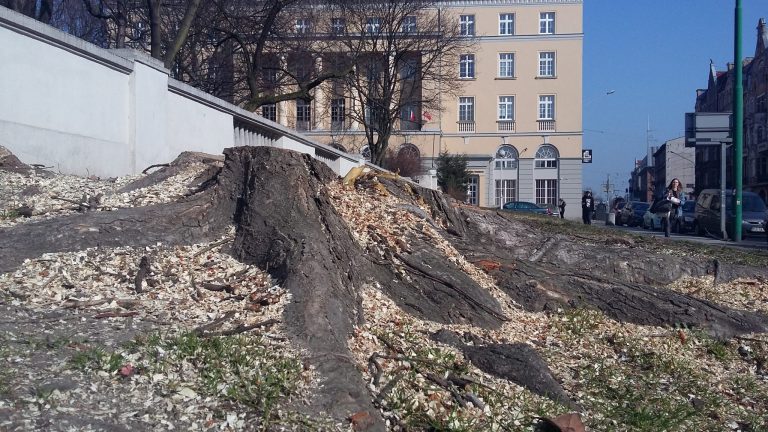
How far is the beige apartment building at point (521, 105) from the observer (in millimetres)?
51375

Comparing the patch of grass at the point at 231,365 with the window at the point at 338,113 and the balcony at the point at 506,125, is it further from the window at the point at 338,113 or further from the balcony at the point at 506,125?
the balcony at the point at 506,125

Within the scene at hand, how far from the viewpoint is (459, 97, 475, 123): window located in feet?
173

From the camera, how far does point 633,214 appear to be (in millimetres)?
39750

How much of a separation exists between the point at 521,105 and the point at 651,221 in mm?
19736

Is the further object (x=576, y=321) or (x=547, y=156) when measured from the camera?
(x=547, y=156)

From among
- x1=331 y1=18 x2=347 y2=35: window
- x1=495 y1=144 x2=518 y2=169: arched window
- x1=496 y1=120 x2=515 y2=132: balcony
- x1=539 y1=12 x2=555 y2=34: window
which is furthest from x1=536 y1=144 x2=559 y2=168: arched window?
x1=331 y1=18 x2=347 y2=35: window

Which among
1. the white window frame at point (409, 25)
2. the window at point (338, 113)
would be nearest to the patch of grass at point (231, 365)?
the white window frame at point (409, 25)

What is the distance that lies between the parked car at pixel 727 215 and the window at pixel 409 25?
1288cm

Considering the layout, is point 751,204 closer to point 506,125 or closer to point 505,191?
point 506,125

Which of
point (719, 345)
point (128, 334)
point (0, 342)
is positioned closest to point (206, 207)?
point (128, 334)

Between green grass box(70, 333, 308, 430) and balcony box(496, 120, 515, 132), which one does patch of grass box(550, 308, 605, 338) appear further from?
balcony box(496, 120, 515, 132)

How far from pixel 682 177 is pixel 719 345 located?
84307 millimetres

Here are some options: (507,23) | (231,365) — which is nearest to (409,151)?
(507,23)

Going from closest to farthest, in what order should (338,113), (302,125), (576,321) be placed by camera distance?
(576,321)
(338,113)
(302,125)
